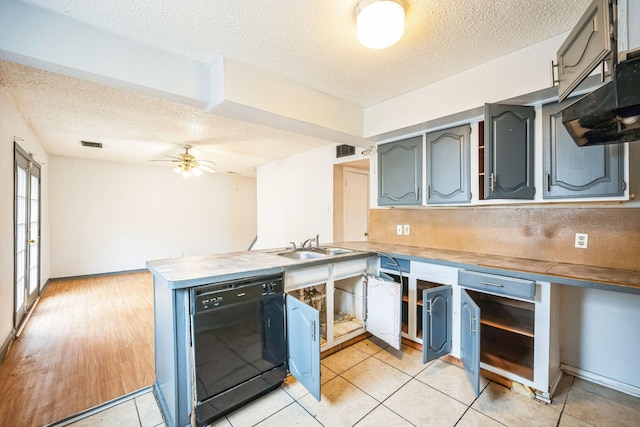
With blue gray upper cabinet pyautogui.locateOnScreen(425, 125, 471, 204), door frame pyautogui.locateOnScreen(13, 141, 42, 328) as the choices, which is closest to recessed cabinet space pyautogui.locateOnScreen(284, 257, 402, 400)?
blue gray upper cabinet pyautogui.locateOnScreen(425, 125, 471, 204)

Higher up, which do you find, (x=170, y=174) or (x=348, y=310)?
(x=170, y=174)

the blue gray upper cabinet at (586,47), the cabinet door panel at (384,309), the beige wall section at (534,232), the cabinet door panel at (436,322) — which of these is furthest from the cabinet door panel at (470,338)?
the blue gray upper cabinet at (586,47)

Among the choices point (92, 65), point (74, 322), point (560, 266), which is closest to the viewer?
point (92, 65)

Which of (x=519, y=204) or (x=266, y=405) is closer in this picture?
(x=266, y=405)

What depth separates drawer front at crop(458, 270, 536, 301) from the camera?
1736 mm

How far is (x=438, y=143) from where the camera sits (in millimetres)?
2529

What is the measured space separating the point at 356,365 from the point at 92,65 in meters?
2.83

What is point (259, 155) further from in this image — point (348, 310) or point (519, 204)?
point (519, 204)

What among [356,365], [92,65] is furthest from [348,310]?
[92,65]

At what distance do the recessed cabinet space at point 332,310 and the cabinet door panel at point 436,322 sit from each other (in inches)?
9.2

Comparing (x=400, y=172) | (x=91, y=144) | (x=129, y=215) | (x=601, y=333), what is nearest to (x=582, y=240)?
(x=601, y=333)

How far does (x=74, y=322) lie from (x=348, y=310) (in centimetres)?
336

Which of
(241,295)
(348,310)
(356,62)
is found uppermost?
(356,62)

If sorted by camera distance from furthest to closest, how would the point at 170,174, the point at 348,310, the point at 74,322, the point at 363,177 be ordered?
the point at 170,174, the point at 363,177, the point at 74,322, the point at 348,310
